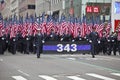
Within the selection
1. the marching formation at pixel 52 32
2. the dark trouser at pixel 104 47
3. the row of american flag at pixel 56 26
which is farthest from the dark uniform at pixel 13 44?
the dark trouser at pixel 104 47

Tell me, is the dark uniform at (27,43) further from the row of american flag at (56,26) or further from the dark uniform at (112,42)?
the dark uniform at (112,42)

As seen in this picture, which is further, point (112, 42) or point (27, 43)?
point (27, 43)

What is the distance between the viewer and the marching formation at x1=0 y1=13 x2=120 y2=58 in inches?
1473

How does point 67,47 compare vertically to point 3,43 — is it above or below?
below

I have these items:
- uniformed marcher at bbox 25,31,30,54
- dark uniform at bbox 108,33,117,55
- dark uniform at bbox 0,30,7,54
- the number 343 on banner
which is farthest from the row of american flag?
the number 343 on banner

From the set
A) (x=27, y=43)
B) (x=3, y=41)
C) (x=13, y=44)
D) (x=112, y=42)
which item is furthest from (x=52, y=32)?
(x=112, y=42)

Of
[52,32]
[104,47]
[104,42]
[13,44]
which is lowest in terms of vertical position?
[104,47]

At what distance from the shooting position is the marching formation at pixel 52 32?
37.4 metres

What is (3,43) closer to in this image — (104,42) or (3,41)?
(3,41)

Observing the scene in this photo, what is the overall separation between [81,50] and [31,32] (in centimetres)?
557

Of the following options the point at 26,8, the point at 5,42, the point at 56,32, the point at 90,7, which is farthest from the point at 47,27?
the point at 26,8

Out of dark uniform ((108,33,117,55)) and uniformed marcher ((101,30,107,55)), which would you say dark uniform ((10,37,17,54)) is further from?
dark uniform ((108,33,117,55))

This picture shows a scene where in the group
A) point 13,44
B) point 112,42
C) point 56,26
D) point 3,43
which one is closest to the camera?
point 3,43

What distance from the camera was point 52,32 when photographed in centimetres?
3781
